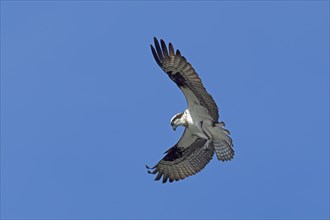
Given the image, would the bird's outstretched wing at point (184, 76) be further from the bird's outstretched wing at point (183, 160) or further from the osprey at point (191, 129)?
the bird's outstretched wing at point (183, 160)

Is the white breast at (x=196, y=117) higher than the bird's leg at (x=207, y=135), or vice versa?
the white breast at (x=196, y=117)

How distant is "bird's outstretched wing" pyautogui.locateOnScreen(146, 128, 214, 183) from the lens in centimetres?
2159

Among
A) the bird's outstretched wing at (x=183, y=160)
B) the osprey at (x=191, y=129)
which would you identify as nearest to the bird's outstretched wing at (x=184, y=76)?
the osprey at (x=191, y=129)

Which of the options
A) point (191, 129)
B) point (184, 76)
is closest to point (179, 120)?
point (191, 129)

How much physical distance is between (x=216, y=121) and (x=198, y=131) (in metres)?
0.85

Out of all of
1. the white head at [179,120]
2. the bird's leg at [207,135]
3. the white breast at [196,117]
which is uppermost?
the white head at [179,120]

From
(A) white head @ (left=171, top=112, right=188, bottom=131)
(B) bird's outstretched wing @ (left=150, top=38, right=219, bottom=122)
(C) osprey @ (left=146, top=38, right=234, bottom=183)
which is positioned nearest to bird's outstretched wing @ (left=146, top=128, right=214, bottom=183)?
(C) osprey @ (left=146, top=38, right=234, bottom=183)

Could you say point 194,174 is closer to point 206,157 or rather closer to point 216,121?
point 206,157

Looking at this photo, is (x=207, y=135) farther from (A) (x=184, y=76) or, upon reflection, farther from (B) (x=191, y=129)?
(A) (x=184, y=76)

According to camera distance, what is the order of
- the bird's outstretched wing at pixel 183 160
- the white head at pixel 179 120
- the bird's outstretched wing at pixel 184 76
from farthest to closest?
the bird's outstretched wing at pixel 183 160 < the white head at pixel 179 120 < the bird's outstretched wing at pixel 184 76

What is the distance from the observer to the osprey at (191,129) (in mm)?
19406

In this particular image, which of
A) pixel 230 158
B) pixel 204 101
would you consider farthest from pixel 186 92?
pixel 230 158

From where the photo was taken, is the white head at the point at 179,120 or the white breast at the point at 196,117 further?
the white head at the point at 179,120

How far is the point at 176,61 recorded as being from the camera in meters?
19.4
